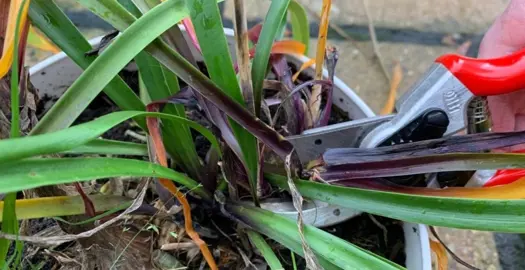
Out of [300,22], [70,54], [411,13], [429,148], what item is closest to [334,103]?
[300,22]

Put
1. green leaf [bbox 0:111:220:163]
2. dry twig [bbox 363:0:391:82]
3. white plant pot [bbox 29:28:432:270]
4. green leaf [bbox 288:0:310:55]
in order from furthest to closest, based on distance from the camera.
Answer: dry twig [bbox 363:0:391:82]
green leaf [bbox 288:0:310:55]
white plant pot [bbox 29:28:432:270]
green leaf [bbox 0:111:220:163]

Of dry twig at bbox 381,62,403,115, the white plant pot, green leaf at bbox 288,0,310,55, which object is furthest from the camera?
dry twig at bbox 381,62,403,115

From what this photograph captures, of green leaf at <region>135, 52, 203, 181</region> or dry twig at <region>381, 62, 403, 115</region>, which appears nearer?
green leaf at <region>135, 52, 203, 181</region>

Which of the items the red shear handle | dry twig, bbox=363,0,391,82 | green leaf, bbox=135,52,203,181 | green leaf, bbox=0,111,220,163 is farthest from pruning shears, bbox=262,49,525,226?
dry twig, bbox=363,0,391,82

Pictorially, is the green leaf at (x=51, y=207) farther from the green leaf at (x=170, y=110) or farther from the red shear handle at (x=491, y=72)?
the red shear handle at (x=491, y=72)

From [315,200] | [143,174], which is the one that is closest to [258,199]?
[315,200]

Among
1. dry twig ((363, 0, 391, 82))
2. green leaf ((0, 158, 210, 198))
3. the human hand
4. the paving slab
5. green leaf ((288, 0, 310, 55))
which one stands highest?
the paving slab

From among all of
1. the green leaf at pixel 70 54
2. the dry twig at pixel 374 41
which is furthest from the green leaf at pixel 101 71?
the dry twig at pixel 374 41

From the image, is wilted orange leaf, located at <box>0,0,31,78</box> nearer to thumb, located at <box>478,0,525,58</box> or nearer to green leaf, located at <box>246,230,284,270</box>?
green leaf, located at <box>246,230,284,270</box>
